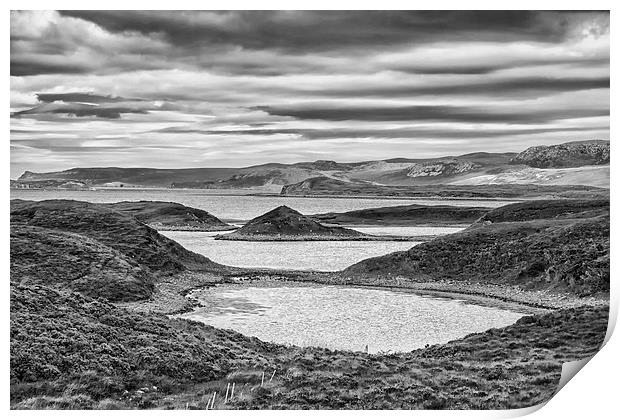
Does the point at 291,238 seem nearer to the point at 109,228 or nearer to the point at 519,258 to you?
the point at 109,228

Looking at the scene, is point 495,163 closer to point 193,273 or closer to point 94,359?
point 193,273

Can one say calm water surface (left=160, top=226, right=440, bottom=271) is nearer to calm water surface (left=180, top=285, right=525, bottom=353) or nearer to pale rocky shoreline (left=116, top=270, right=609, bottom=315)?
pale rocky shoreline (left=116, top=270, right=609, bottom=315)

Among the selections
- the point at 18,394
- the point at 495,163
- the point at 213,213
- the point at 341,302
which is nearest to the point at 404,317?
the point at 341,302

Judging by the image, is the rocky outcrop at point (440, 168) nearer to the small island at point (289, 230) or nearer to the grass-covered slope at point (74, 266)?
the grass-covered slope at point (74, 266)

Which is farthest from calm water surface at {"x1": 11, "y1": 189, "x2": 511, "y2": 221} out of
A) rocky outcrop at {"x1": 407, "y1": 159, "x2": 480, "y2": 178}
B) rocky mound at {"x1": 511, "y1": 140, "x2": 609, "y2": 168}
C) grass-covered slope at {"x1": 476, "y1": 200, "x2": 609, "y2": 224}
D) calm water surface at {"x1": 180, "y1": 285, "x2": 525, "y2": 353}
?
rocky mound at {"x1": 511, "y1": 140, "x2": 609, "y2": 168}

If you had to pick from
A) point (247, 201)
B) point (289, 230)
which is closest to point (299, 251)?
point (289, 230)

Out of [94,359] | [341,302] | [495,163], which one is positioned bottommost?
[341,302]

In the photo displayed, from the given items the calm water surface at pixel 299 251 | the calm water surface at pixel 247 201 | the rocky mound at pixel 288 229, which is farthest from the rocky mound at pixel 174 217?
the rocky mound at pixel 288 229
